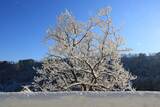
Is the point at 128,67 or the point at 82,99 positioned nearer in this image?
the point at 82,99

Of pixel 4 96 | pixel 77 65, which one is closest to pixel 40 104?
pixel 4 96

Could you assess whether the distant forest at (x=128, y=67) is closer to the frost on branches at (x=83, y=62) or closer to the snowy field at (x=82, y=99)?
the frost on branches at (x=83, y=62)

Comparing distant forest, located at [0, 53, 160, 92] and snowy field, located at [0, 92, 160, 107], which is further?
distant forest, located at [0, 53, 160, 92]

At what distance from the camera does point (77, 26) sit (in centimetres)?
1830

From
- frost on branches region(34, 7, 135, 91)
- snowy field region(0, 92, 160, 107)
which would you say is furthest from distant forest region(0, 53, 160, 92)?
snowy field region(0, 92, 160, 107)

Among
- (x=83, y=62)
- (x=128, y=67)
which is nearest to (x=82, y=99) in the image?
(x=83, y=62)

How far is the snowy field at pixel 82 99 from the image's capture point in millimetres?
2334

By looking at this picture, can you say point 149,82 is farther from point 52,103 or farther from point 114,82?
point 52,103

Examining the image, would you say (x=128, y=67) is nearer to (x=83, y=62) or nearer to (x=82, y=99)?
(x=83, y=62)

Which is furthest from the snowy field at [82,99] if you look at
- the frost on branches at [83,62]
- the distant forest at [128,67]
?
the distant forest at [128,67]

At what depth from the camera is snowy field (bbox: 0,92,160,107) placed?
7.66 ft

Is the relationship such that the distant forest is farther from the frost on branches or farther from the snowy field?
the snowy field

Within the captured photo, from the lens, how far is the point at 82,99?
2373 mm

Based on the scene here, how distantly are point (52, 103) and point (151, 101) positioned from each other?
2.04 feet
